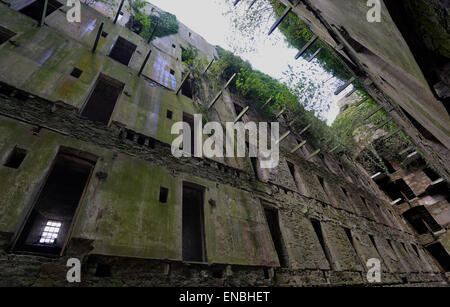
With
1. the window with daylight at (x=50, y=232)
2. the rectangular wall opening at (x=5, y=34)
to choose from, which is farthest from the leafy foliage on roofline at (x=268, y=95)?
the window with daylight at (x=50, y=232)

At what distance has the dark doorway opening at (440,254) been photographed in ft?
48.7

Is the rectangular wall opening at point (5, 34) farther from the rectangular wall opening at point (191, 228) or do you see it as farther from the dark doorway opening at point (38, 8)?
the rectangular wall opening at point (191, 228)

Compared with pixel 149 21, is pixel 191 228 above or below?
below

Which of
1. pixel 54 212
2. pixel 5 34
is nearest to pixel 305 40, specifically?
pixel 5 34

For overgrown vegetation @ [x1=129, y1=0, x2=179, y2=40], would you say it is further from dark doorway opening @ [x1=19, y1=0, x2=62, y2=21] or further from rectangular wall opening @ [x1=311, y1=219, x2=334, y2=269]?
rectangular wall opening @ [x1=311, y1=219, x2=334, y2=269]

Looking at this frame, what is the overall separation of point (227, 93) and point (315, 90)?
578 cm

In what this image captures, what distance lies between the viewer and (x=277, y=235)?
7.59 m

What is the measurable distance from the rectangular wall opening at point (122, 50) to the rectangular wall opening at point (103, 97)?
214 cm

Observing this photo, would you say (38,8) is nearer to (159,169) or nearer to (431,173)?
(159,169)

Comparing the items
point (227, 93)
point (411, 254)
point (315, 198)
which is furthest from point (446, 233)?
point (227, 93)

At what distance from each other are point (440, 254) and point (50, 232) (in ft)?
81.0

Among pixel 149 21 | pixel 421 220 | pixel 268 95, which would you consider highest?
pixel 149 21

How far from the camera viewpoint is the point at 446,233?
1445cm

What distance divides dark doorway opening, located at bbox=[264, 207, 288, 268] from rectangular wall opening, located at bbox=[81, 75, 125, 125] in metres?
7.52
